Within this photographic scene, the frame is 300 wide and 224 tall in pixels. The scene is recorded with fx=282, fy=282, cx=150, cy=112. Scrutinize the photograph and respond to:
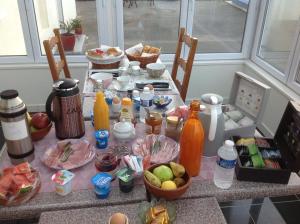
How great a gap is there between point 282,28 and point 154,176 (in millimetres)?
2413

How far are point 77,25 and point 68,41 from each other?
0.19m

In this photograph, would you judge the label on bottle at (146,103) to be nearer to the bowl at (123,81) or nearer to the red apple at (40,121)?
the bowl at (123,81)

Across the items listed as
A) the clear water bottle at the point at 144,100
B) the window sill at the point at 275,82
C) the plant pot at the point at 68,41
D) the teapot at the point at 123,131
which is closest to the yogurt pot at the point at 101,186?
the teapot at the point at 123,131

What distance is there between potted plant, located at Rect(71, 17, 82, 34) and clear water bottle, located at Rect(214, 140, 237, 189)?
2.43 m

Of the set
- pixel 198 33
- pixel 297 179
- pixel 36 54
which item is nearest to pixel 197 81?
pixel 198 33

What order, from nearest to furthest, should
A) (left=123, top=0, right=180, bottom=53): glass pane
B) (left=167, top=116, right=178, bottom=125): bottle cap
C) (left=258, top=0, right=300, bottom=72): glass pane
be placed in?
1. (left=167, top=116, right=178, bottom=125): bottle cap
2. (left=258, top=0, right=300, bottom=72): glass pane
3. (left=123, top=0, right=180, bottom=53): glass pane

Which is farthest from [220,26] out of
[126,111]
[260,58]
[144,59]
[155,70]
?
[126,111]

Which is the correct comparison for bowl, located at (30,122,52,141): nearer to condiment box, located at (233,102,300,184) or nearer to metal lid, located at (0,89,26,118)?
metal lid, located at (0,89,26,118)

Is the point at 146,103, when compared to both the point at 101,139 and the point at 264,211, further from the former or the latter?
the point at 264,211

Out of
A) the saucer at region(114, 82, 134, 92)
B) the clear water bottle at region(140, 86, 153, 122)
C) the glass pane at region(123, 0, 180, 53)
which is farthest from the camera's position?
the glass pane at region(123, 0, 180, 53)

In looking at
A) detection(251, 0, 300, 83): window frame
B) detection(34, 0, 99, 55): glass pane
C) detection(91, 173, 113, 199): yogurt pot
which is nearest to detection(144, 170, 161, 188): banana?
detection(91, 173, 113, 199): yogurt pot

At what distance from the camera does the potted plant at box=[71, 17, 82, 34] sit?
2928 millimetres

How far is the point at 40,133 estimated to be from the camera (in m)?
1.20

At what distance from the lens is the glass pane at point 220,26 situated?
10.3 feet
